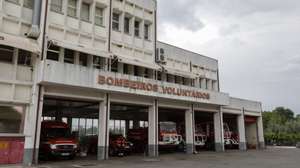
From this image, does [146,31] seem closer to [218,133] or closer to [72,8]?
[72,8]

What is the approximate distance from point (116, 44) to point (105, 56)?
2.65m

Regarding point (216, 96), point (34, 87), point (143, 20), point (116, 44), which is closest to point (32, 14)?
point (34, 87)

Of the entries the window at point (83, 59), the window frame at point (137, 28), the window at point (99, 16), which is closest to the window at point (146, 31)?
the window frame at point (137, 28)

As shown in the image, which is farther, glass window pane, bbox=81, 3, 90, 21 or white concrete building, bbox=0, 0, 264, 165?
glass window pane, bbox=81, 3, 90, 21

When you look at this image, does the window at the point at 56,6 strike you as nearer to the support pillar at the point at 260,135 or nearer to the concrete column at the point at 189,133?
the concrete column at the point at 189,133

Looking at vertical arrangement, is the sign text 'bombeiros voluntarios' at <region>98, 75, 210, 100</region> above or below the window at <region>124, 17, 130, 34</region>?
below

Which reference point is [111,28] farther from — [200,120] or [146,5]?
[200,120]

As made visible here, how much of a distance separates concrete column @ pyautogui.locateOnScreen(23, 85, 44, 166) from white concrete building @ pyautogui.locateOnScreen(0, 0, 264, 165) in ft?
0.20

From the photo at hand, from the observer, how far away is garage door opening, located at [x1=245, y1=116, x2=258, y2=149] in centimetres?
4131

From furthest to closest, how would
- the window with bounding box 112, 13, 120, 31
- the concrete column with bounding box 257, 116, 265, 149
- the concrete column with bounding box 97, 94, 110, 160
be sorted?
1. the concrete column with bounding box 257, 116, 265, 149
2. the window with bounding box 112, 13, 120, 31
3. the concrete column with bounding box 97, 94, 110, 160

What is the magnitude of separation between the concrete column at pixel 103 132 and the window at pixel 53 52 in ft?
16.1

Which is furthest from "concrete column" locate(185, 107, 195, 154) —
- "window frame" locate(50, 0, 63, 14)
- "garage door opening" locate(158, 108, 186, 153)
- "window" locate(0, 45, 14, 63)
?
"window" locate(0, 45, 14, 63)

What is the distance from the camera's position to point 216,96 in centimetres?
3142

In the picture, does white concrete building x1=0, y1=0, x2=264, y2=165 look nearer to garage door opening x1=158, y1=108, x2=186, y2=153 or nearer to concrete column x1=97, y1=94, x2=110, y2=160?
concrete column x1=97, y1=94, x2=110, y2=160
